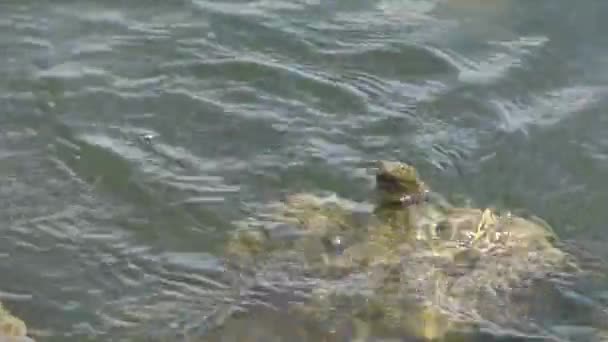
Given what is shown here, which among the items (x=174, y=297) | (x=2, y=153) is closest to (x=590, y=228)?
(x=174, y=297)

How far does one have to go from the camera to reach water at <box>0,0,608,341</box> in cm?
562

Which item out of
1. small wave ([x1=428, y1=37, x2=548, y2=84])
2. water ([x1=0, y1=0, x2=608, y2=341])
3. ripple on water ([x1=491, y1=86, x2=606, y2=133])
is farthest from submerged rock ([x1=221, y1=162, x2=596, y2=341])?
small wave ([x1=428, y1=37, x2=548, y2=84])

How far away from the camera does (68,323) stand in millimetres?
5215

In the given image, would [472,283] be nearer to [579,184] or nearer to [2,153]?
[579,184]

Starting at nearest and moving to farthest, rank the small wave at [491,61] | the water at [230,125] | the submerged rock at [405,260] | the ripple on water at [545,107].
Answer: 1. the submerged rock at [405,260]
2. the water at [230,125]
3. the ripple on water at [545,107]
4. the small wave at [491,61]

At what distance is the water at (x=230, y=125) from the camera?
5.62 m

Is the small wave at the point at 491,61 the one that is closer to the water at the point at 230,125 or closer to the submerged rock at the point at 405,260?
the water at the point at 230,125

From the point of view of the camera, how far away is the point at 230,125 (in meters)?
6.95

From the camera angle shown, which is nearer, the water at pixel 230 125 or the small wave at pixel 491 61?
the water at pixel 230 125

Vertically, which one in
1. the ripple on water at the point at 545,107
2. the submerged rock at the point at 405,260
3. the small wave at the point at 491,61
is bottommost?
the submerged rock at the point at 405,260

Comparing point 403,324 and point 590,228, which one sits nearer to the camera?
point 403,324

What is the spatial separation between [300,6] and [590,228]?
125 inches

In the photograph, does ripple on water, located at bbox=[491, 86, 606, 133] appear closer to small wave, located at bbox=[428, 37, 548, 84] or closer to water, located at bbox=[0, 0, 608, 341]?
water, located at bbox=[0, 0, 608, 341]

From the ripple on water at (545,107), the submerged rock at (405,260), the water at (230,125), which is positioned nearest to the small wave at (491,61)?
the water at (230,125)
